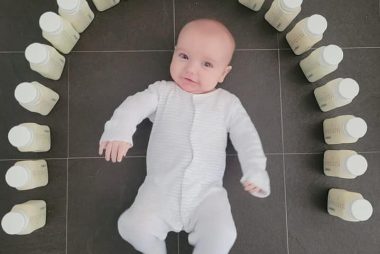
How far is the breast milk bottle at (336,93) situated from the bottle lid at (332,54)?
0.05 meters

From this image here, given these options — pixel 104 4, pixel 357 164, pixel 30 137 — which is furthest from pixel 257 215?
pixel 104 4

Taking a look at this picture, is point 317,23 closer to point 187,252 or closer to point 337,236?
point 337,236

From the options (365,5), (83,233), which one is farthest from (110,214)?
(365,5)

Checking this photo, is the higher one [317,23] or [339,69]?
[317,23]

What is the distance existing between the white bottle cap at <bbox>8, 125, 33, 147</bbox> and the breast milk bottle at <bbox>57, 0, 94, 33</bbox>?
1.01 ft

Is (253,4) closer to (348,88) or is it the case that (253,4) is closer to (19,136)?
(348,88)

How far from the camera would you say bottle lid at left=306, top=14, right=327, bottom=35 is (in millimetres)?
942

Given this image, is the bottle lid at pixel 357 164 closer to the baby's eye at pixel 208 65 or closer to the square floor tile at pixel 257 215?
the square floor tile at pixel 257 215

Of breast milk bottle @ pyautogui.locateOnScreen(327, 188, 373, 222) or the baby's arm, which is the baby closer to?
the baby's arm

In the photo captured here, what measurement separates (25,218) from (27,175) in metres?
0.10

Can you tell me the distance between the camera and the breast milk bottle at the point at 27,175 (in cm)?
90

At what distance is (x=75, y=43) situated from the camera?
1.07 m

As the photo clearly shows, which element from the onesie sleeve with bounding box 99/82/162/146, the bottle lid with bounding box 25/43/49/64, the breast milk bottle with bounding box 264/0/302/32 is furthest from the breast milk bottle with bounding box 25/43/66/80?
the breast milk bottle with bounding box 264/0/302/32

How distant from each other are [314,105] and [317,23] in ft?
0.81
